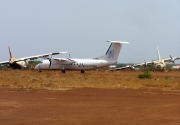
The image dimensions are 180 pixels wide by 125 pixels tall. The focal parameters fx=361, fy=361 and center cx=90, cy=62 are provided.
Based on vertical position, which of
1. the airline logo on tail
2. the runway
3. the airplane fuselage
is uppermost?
the airline logo on tail

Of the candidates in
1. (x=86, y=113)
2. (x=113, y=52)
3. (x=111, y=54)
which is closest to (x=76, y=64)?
(x=111, y=54)

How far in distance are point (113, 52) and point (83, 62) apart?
18.1 ft

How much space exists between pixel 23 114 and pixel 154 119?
4.18 metres

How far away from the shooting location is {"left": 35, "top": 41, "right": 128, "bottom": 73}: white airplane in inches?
2315

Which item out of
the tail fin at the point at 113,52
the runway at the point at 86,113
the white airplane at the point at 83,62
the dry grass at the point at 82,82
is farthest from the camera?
the tail fin at the point at 113,52

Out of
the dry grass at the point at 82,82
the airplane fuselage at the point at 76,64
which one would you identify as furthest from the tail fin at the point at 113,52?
the dry grass at the point at 82,82

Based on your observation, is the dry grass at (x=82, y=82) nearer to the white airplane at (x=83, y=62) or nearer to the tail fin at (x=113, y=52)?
the white airplane at (x=83, y=62)

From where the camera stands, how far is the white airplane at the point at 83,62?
193 ft

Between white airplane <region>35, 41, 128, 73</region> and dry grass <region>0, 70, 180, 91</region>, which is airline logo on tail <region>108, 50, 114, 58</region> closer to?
white airplane <region>35, 41, 128, 73</region>

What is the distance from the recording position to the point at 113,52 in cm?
6044

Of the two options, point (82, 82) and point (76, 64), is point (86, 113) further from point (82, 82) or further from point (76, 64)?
point (76, 64)

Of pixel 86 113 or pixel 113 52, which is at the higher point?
pixel 113 52

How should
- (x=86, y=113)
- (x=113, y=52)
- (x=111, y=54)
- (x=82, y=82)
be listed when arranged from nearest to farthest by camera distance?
1. (x=86, y=113)
2. (x=82, y=82)
3. (x=111, y=54)
4. (x=113, y=52)

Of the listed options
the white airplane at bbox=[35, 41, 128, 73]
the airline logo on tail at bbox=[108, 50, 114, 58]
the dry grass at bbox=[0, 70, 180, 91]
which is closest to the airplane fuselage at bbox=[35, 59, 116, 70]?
the white airplane at bbox=[35, 41, 128, 73]
